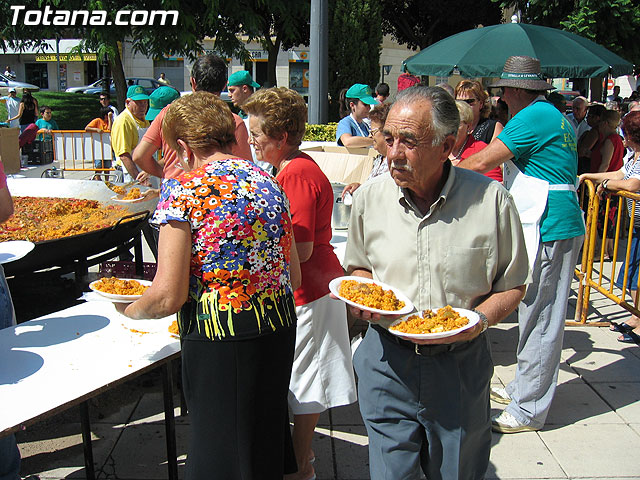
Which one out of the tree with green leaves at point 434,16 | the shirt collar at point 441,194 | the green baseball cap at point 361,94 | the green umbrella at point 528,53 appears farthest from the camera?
the tree with green leaves at point 434,16

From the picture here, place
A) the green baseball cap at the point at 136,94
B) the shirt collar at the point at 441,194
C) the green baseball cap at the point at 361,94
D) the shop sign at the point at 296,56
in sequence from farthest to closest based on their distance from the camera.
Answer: the shop sign at the point at 296,56, the green baseball cap at the point at 136,94, the green baseball cap at the point at 361,94, the shirt collar at the point at 441,194

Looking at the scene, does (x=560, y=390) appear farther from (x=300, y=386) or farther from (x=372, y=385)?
(x=372, y=385)

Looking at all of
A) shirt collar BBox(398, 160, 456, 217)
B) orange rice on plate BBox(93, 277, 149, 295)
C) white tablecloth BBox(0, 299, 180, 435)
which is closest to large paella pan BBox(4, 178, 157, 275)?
white tablecloth BBox(0, 299, 180, 435)

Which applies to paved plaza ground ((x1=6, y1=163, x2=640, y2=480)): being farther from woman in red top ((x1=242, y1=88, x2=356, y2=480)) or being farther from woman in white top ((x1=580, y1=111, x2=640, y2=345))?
woman in white top ((x1=580, y1=111, x2=640, y2=345))

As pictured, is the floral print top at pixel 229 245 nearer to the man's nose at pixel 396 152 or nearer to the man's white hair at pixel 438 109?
the man's nose at pixel 396 152

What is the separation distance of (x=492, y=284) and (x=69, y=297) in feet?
14.5

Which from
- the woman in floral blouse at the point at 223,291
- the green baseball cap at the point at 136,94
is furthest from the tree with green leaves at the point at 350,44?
the woman in floral blouse at the point at 223,291

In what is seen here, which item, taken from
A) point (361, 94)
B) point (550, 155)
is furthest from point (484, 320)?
point (361, 94)

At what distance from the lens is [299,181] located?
9.57ft

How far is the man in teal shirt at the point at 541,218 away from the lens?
3584 millimetres

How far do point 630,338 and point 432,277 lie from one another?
3936 mm

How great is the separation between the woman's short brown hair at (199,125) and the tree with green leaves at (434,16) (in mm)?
27868

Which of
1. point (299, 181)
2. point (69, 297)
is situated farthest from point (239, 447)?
point (69, 297)

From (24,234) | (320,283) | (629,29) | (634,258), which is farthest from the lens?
(629,29)
